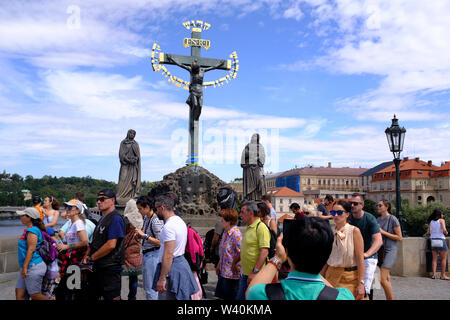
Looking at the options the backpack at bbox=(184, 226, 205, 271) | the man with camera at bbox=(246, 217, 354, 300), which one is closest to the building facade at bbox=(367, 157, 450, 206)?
the backpack at bbox=(184, 226, 205, 271)

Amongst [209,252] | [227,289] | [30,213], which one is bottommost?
[227,289]

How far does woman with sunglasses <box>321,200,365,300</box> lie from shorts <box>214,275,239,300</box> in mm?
1094

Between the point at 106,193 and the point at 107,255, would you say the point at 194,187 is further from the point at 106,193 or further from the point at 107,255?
the point at 107,255

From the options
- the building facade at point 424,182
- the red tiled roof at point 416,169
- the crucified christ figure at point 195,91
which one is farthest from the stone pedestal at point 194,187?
the red tiled roof at point 416,169

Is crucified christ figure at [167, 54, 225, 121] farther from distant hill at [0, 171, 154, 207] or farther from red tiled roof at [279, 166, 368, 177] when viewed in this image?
red tiled roof at [279, 166, 368, 177]

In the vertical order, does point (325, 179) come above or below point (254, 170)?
above

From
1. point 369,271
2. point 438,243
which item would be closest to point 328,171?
point 438,243

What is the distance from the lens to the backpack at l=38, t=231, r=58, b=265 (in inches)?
198

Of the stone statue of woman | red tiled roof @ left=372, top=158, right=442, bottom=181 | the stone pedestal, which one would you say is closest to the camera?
the stone statue of woman

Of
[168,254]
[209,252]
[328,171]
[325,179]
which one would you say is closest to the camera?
[168,254]

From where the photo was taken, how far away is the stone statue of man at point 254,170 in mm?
13617

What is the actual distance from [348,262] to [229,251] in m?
1.38

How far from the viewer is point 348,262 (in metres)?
4.27
